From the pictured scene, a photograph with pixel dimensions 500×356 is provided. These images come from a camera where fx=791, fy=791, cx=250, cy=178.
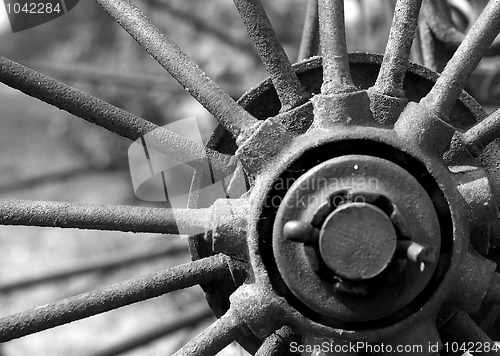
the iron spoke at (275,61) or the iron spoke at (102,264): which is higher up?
the iron spoke at (102,264)

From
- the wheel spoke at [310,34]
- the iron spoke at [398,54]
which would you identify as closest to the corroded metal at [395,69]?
the iron spoke at [398,54]

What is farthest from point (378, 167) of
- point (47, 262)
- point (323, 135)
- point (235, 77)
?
point (47, 262)

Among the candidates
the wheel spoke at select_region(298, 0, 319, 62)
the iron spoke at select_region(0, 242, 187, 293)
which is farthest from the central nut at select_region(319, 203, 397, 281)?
the iron spoke at select_region(0, 242, 187, 293)

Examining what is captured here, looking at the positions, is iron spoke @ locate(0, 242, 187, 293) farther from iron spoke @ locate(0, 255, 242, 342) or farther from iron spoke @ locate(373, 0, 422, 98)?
iron spoke @ locate(373, 0, 422, 98)

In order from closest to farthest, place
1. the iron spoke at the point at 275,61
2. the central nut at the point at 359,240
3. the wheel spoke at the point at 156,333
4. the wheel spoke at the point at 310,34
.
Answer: the central nut at the point at 359,240 → the iron spoke at the point at 275,61 → the wheel spoke at the point at 310,34 → the wheel spoke at the point at 156,333

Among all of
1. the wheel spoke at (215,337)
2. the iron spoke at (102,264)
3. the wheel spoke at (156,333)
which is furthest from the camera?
the iron spoke at (102,264)

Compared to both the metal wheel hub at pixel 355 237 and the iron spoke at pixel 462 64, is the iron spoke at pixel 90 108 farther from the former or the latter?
the iron spoke at pixel 462 64
